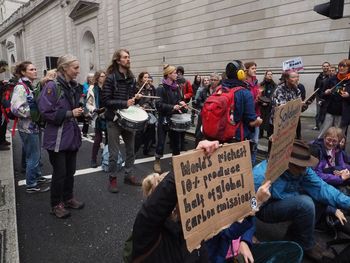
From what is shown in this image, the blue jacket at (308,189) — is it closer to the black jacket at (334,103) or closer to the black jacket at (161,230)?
the black jacket at (161,230)

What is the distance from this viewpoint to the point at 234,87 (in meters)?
3.48

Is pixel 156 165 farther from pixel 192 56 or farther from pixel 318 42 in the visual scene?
pixel 192 56

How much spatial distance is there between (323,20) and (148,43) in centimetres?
1047

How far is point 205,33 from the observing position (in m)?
14.2

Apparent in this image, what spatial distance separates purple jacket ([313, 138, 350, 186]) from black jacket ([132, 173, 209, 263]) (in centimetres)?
245

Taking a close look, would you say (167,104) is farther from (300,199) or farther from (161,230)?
(161,230)

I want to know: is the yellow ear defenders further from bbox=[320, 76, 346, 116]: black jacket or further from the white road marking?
bbox=[320, 76, 346, 116]: black jacket

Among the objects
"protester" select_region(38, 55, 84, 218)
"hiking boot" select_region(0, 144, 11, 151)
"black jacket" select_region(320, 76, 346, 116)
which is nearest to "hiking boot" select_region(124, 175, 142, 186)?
"protester" select_region(38, 55, 84, 218)

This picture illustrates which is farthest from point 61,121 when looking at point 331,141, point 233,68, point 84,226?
point 331,141

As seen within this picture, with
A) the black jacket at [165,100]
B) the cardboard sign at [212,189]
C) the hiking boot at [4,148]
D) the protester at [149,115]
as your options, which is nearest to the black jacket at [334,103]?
the black jacket at [165,100]

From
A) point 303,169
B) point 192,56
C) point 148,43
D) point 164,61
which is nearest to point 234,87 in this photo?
point 303,169

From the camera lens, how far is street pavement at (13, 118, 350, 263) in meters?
2.90

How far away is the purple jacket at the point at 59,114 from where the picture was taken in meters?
3.30

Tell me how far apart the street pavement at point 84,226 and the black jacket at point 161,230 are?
4.99 ft
